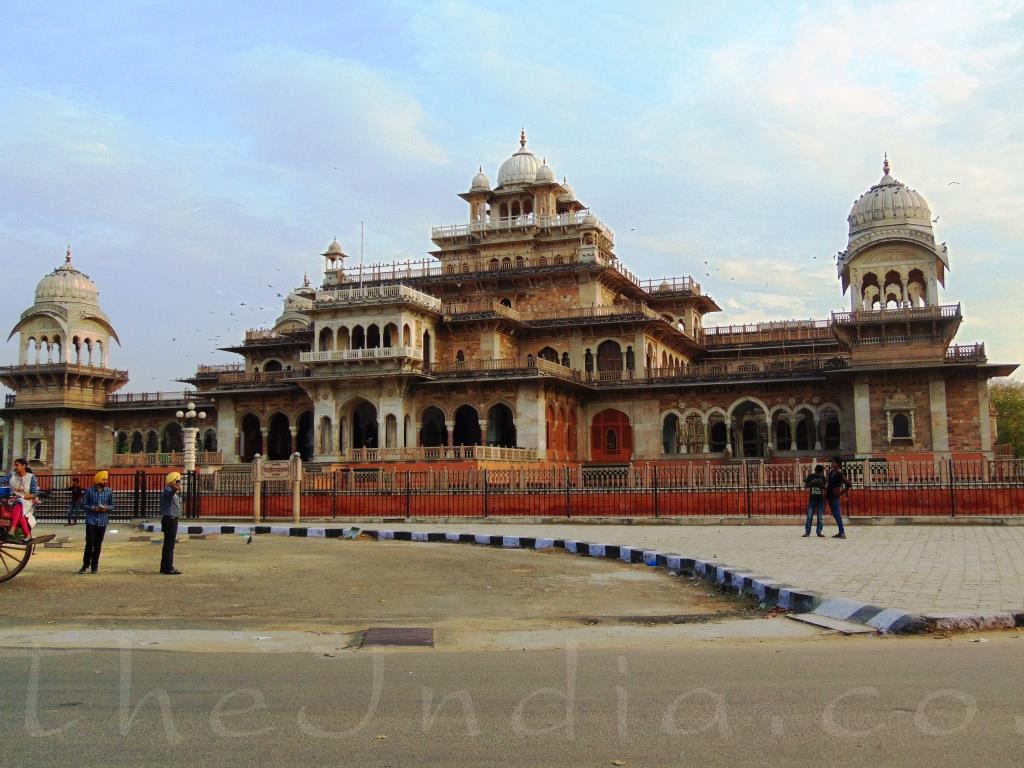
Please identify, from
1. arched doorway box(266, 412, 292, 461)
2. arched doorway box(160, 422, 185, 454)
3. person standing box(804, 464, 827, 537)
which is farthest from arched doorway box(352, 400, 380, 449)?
person standing box(804, 464, 827, 537)

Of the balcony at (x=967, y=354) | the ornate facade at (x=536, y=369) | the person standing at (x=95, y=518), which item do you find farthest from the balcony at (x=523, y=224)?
the person standing at (x=95, y=518)

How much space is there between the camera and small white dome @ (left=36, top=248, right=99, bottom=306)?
51219mm

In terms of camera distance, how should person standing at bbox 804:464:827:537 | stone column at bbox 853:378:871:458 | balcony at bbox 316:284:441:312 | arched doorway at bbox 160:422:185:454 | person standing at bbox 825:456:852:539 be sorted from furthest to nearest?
arched doorway at bbox 160:422:185:454, balcony at bbox 316:284:441:312, stone column at bbox 853:378:871:458, person standing at bbox 804:464:827:537, person standing at bbox 825:456:852:539

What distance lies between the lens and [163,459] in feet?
147

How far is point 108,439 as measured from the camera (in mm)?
53562

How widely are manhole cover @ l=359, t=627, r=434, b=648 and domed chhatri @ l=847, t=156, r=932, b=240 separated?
3445 cm

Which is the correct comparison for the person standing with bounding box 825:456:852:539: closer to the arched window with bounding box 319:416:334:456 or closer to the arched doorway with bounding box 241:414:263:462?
the arched window with bounding box 319:416:334:456

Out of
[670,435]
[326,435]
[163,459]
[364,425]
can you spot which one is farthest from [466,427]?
[163,459]

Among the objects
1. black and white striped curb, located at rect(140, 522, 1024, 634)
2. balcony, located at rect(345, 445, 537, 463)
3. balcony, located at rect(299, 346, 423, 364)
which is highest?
balcony, located at rect(299, 346, 423, 364)

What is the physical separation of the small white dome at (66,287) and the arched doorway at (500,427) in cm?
2452

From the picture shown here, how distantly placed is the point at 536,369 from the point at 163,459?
18773mm

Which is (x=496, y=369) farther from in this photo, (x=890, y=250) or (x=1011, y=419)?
(x=1011, y=419)

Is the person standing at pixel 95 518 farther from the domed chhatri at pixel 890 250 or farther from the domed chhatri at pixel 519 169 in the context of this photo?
the domed chhatri at pixel 519 169

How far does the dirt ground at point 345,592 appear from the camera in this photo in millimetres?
9305
